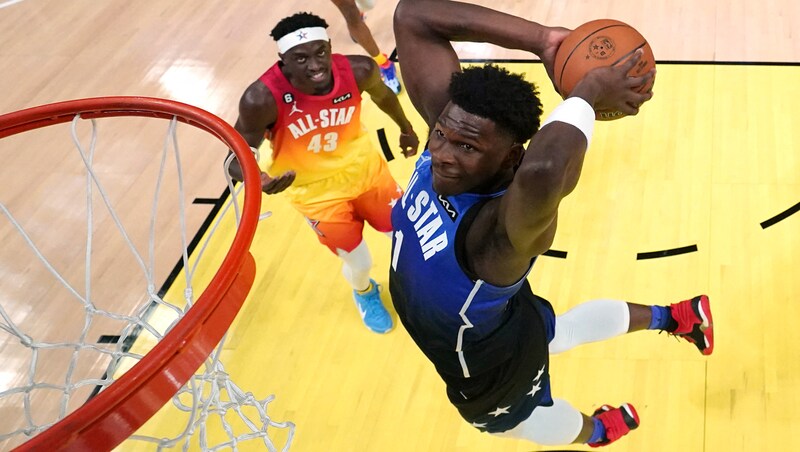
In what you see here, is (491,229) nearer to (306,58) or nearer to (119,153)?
(306,58)

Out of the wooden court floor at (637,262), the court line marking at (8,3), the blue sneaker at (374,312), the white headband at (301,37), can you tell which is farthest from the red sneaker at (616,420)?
the court line marking at (8,3)

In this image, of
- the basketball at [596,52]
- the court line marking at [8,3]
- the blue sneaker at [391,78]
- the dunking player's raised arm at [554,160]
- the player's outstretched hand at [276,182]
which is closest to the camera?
the dunking player's raised arm at [554,160]

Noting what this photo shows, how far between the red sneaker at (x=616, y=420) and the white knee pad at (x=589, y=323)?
12.7 inches

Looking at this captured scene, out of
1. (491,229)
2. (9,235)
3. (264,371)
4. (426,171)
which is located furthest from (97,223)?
(491,229)

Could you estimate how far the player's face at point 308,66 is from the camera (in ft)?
11.8

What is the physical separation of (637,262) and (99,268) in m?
2.91

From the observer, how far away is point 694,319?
3410 millimetres

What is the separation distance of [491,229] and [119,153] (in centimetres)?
388

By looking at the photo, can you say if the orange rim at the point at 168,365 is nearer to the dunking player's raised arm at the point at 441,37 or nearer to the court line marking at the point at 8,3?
the dunking player's raised arm at the point at 441,37

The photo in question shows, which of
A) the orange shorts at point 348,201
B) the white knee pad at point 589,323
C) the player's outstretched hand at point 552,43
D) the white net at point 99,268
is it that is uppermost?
the player's outstretched hand at point 552,43

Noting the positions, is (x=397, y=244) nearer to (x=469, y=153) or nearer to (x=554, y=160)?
(x=469, y=153)

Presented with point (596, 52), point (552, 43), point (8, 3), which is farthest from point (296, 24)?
point (8, 3)

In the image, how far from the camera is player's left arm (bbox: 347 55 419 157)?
12.4 feet

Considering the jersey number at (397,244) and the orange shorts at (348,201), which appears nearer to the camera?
the jersey number at (397,244)
